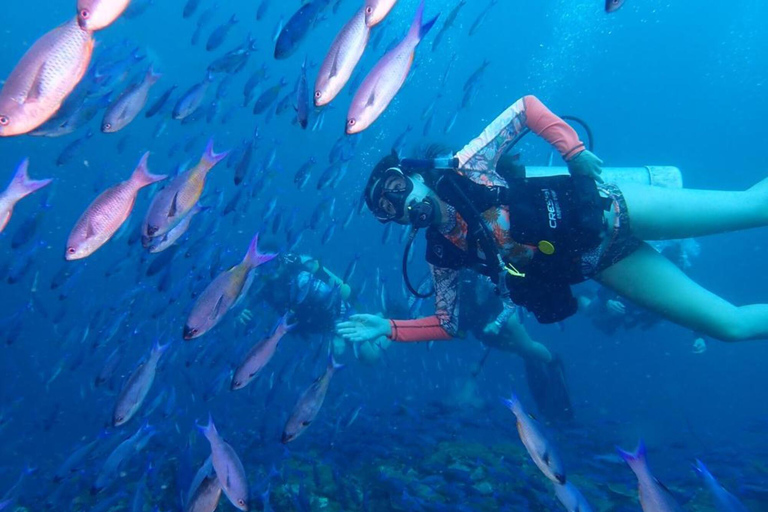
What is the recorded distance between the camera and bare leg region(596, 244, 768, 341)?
4.26m

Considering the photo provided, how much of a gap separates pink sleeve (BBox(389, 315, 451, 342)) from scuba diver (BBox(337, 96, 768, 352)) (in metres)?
0.44

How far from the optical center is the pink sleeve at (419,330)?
15.5ft

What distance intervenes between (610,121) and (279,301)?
9454 cm

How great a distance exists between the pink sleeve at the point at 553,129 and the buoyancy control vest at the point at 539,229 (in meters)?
0.33

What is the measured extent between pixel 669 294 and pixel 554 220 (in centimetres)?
158

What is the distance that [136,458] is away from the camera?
8.02 metres

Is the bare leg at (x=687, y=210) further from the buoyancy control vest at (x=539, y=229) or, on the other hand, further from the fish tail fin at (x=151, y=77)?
the fish tail fin at (x=151, y=77)

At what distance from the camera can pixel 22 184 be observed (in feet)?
9.47

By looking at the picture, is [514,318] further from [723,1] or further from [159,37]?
[723,1]

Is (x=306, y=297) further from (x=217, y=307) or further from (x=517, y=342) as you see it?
(x=217, y=307)

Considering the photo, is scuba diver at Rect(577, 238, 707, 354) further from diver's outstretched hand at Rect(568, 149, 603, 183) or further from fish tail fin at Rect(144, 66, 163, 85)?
fish tail fin at Rect(144, 66, 163, 85)

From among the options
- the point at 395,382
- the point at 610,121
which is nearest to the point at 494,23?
the point at 610,121

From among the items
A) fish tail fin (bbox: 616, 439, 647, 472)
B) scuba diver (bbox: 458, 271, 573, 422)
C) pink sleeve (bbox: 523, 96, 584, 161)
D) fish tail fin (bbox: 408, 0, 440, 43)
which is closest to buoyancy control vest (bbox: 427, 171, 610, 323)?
pink sleeve (bbox: 523, 96, 584, 161)

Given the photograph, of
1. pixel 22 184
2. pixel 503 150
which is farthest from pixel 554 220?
pixel 22 184
